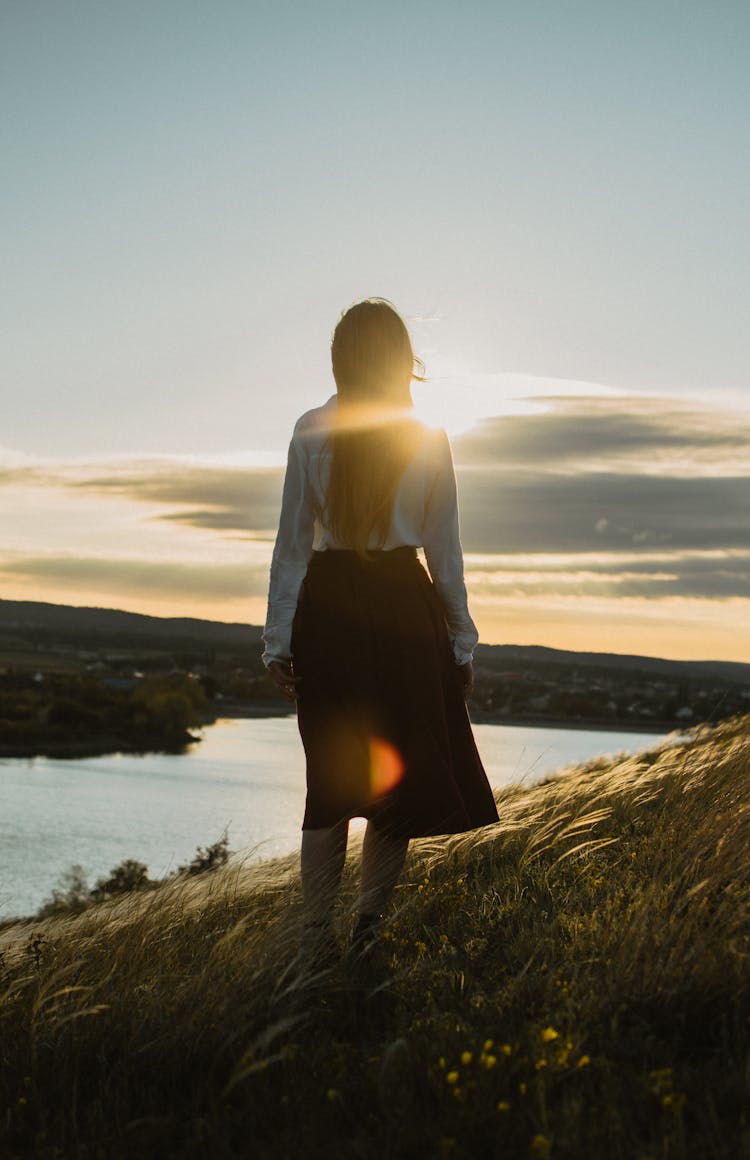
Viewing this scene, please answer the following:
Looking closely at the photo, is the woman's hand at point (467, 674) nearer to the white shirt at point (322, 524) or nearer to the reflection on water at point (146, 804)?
the white shirt at point (322, 524)

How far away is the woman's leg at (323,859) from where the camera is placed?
112 inches

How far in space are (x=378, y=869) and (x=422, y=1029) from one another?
0.69m

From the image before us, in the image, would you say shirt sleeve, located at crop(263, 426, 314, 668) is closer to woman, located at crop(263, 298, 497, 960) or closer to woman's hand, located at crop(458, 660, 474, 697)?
woman, located at crop(263, 298, 497, 960)

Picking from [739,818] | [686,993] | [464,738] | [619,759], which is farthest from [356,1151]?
[619,759]

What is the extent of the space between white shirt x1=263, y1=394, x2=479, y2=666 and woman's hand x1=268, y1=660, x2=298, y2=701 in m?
0.02

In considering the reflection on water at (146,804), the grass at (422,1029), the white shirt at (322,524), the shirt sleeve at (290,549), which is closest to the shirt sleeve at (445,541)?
the white shirt at (322,524)

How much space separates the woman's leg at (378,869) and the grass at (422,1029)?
3.0 inches

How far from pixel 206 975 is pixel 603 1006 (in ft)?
2.98

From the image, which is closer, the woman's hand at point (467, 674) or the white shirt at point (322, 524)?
the white shirt at point (322, 524)

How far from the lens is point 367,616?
285cm

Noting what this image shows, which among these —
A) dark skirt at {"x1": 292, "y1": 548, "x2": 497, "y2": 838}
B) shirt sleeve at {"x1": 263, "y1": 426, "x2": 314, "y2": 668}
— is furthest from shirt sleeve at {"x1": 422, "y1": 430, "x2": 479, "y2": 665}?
shirt sleeve at {"x1": 263, "y1": 426, "x2": 314, "y2": 668}

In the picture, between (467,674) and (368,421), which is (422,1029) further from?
(368,421)

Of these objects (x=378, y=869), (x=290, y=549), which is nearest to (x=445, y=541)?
(x=290, y=549)

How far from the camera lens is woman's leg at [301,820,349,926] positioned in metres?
2.84
